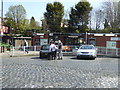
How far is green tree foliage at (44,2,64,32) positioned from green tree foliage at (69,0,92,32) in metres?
2.85

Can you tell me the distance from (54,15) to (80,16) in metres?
6.57

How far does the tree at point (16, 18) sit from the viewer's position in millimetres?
47344

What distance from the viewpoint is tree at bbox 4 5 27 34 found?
47.3 meters

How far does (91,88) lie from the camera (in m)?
6.08

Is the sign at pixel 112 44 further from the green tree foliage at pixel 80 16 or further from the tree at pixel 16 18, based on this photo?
the tree at pixel 16 18

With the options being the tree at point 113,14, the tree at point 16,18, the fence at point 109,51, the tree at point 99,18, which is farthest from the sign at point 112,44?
the tree at point 16,18

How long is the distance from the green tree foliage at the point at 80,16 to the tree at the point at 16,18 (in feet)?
39.7

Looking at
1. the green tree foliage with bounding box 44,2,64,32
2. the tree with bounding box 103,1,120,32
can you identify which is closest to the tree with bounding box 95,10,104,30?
the tree with bounding box 103,1,120,32

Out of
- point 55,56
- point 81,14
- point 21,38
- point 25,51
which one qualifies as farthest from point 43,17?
point 55,56

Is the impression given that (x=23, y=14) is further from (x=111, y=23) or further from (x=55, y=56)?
(x=55, y=56)

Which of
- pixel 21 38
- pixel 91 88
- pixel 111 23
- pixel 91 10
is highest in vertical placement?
pixel 91 10

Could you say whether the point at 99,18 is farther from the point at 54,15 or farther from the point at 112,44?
the point at 112,44

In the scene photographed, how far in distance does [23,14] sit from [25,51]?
27.2 m

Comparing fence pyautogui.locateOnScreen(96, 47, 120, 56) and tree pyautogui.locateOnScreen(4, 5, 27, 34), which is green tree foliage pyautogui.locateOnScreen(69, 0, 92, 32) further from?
fence pyautogui.locateOnScreen(96, 47, 120, 56)
